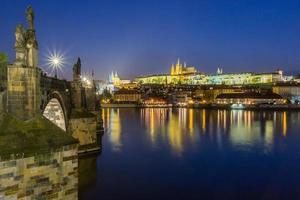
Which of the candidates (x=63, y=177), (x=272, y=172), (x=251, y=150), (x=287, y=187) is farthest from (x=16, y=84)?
(x=251, y=150)

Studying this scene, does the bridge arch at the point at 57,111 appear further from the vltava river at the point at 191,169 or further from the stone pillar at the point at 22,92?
the stone pillar at the point at 22,92

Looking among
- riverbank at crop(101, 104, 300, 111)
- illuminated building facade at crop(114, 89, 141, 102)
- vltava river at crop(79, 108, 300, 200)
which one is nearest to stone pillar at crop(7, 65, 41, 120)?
vltava river at crop(79, 108, 300, 200)

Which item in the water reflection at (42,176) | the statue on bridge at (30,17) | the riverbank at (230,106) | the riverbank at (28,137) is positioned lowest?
the riverbank at (230,106)

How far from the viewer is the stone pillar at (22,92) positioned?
39.7 feet

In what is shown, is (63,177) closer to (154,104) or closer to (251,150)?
(251,150)

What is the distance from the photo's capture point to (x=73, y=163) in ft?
39.8

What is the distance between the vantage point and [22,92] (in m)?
12.3

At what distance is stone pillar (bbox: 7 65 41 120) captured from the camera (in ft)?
39.7

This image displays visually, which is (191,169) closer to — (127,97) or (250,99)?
(250,99)

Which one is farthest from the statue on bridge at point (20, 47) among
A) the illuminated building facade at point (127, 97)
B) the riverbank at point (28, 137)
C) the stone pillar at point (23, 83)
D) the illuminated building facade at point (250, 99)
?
the illuminated building facade at point (127, 97)

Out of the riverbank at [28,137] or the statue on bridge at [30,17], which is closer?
the riverbank at [28,137]

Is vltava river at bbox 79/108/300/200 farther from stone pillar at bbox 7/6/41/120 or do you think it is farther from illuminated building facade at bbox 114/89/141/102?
illuminated building facade at bbox 114/89/141/102

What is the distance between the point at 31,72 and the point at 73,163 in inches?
127

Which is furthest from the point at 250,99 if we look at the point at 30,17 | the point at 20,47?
the point at 20,47
